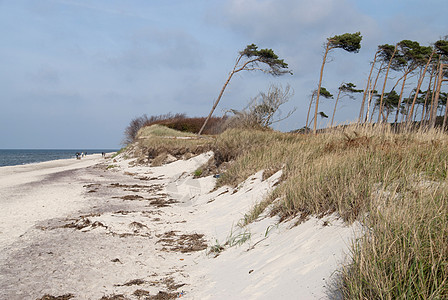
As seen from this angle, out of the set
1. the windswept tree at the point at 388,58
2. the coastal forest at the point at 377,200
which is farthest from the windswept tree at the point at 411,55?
the coastal forest at the point at 377,200

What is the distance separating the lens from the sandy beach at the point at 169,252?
3.03 meters

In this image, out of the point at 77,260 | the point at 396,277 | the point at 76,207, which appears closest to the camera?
the point at 396,277

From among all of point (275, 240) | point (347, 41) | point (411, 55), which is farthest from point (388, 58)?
point (275, 240)

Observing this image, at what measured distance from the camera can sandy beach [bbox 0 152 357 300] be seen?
3031 mm

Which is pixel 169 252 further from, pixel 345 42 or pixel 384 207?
pixel 345 42

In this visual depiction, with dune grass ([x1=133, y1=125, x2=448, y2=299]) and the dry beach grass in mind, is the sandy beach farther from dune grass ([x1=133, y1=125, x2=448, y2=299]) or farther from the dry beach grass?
dune grass ([x1=133, y1=125, x2=448, y2=299])

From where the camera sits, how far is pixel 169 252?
4895 millimetres

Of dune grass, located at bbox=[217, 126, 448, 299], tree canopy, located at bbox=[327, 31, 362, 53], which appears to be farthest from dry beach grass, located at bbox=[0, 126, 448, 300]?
tree canopy, located at bbox=[327, 31, 362, 53]

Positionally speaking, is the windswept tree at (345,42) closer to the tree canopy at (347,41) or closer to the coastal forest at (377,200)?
the tree canopy at (347,41)

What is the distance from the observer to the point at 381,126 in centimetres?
858

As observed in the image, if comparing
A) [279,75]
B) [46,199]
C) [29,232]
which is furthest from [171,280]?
[279,75]

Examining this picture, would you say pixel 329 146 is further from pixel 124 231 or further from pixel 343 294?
pixel 343 294

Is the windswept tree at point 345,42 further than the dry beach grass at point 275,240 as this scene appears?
Yes

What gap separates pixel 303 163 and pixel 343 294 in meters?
4.39
